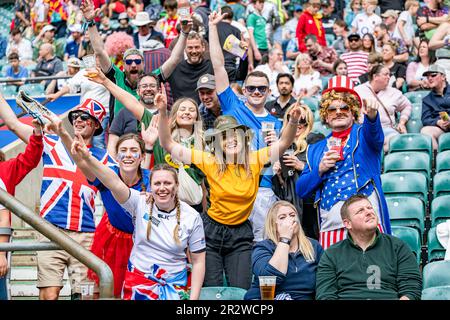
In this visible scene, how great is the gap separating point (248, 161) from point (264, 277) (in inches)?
55.0

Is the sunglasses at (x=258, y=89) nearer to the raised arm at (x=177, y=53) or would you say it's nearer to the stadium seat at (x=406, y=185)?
the raised arm at (x=177, y=53)

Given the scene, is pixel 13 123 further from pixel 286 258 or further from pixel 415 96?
pixel 415 96

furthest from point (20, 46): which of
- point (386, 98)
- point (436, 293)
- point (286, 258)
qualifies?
point (436, 293)

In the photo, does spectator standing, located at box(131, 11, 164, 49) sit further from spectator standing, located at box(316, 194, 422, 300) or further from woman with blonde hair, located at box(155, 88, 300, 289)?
spectator standing, located at box(316, 194, 422, 300)

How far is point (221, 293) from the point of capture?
255 inches

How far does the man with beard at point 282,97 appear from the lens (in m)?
9.77

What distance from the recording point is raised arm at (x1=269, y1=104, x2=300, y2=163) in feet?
22.4

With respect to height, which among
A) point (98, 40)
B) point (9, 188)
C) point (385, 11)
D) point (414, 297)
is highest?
point (385, 11)

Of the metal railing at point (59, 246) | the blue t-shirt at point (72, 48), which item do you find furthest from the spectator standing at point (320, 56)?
the metal railing at point (59, 246)

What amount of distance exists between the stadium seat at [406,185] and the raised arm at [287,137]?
2003 millimetres

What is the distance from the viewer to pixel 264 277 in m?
5.86
